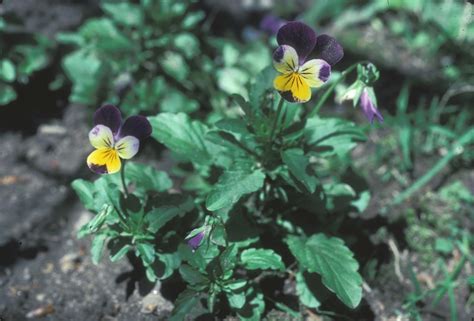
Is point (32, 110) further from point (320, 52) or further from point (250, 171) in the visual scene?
point (320, 52)

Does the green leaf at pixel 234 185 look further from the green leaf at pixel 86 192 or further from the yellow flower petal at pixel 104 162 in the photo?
the green leaf at pixel 86 192

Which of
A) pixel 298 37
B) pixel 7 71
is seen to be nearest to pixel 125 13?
pixel 7 71

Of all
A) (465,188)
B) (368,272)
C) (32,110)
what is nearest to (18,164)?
(32,110)

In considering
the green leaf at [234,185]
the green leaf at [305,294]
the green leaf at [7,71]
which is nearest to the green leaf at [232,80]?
the green leaf at [7,71]

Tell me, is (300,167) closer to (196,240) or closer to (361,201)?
(196,240)

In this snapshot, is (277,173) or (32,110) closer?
(277,173)
